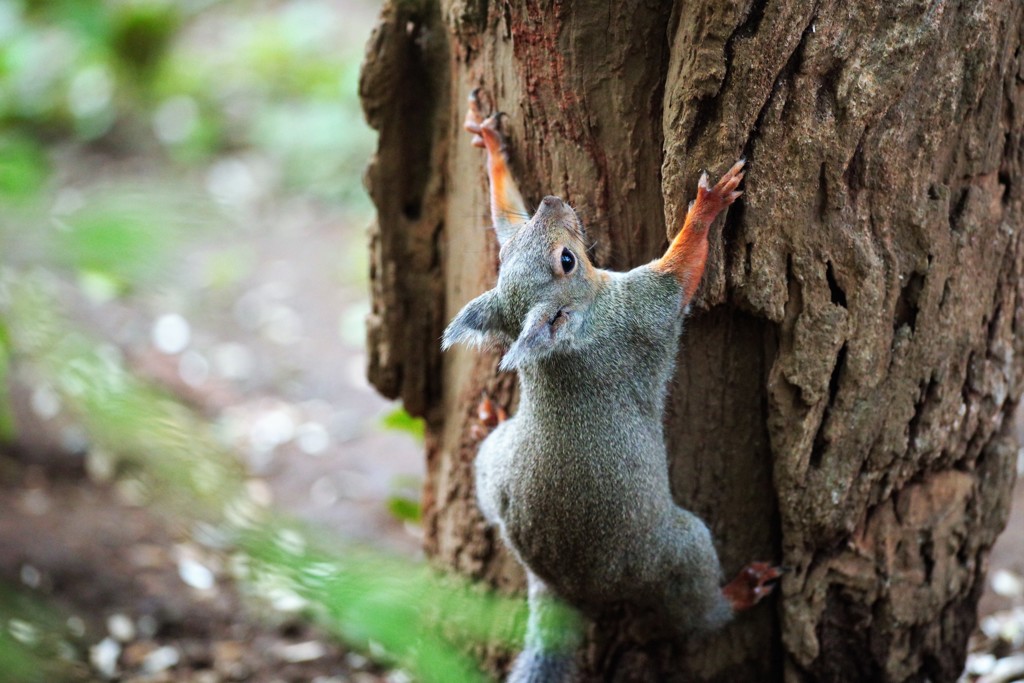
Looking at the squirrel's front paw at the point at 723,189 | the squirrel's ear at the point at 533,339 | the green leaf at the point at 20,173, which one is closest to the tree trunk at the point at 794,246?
the squirrel's front paw at the point at 723,189

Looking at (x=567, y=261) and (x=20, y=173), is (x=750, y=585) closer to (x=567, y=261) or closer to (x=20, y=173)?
(x=567, y=261)

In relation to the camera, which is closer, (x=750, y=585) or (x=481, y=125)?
(x=481, y=125)

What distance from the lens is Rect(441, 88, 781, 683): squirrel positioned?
11.5ft

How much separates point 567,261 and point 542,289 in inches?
5.4

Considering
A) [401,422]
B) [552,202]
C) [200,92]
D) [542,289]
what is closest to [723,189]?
[552,202]

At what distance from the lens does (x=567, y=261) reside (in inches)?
141

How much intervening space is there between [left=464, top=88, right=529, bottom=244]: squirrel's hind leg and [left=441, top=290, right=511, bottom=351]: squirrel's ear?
282mm

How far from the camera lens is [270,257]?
997 cm

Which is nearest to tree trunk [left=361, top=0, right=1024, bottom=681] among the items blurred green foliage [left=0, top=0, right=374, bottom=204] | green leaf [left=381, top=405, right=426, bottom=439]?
green leaf [left=381, top=405, right=426, bottom=439]

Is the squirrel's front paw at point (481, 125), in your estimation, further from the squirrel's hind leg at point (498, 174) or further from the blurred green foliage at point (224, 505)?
the blurred green foliage at point (224, 505)

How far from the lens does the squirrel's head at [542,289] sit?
3520 mm

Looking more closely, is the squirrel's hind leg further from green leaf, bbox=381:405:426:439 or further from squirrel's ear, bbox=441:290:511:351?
green leaf, bbox=381:405:426:439

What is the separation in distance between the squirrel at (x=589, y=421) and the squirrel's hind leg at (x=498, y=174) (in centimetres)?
1

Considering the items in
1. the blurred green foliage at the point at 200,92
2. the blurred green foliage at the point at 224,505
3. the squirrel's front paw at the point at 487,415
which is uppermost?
the blurred green foliage at the point at 200,92
